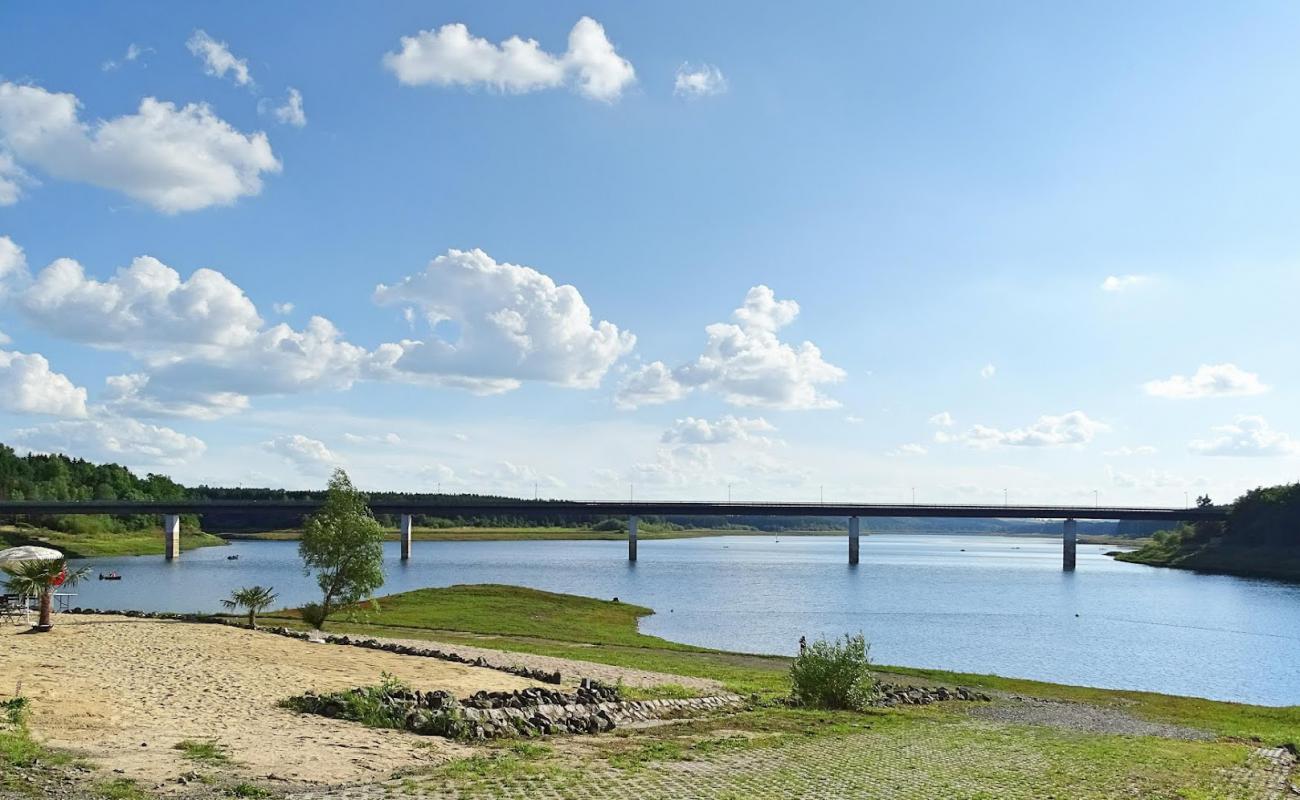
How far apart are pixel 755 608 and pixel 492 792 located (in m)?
86.9

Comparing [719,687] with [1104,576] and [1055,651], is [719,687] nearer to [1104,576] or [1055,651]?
[1055,651]

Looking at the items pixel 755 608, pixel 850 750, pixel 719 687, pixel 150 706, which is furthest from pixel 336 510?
pixel 755 608

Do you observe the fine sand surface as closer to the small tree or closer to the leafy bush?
the leafy bush

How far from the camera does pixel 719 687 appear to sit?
42625mm

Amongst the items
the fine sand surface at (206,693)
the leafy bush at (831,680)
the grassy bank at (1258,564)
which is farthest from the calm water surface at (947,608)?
the fine sand surface at (206,693)

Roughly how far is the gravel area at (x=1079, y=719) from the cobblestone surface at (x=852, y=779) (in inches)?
344

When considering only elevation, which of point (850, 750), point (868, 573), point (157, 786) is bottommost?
point (868, 573)

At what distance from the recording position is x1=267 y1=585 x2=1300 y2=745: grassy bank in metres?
46.1

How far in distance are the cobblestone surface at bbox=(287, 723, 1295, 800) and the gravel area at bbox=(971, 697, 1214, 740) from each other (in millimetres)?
8740

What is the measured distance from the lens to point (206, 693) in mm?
30578

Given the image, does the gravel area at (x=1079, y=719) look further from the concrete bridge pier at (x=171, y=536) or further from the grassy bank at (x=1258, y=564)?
the concrete bridge pier at (x=171, y=536)

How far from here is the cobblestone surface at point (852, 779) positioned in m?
20.5

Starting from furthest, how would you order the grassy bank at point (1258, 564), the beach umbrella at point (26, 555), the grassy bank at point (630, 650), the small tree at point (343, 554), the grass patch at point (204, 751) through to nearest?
the grassy bank at point (1258, 564), the small tree at point (343, 554), the grassy bank at point (630, 650), the beach umbrella at point (26, 555), the grass patch at point (204, 751)

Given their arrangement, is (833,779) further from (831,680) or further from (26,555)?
(26,555)
